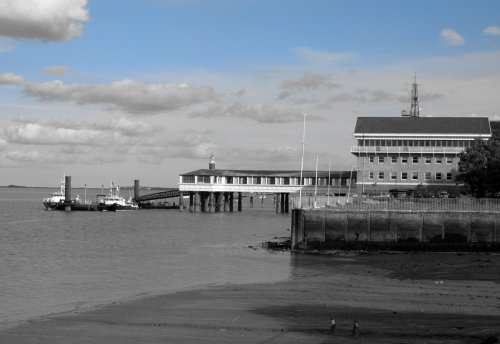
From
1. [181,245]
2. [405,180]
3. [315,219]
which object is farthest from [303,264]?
[405,180]

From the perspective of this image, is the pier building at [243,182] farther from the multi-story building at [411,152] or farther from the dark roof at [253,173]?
the multi-story building at [411,152]

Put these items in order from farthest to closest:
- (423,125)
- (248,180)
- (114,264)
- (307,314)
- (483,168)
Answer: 1. (248,180)
2. (423,125)
3. (483,168)
4. (114,264)
5. (307,314)

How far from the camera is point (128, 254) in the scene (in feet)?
213

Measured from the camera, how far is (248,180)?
14638 cm

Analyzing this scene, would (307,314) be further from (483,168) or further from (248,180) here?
(248,180)

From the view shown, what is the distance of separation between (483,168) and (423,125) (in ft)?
103

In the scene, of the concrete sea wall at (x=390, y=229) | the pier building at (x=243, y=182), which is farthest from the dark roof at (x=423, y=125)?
the concrete sea wall at (x=390, y=229)

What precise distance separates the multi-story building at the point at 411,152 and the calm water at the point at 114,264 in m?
25.7

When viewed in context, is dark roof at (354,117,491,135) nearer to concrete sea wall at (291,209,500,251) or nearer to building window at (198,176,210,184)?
building window at (198,176,210,184)

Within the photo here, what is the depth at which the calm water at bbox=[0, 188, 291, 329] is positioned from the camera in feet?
132

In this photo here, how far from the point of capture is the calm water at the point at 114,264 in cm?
4012

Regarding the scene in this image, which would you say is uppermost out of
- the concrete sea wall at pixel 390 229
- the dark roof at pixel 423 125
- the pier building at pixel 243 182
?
the dark roof at pixel 423 125

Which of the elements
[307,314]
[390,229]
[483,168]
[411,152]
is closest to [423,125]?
[411,152]

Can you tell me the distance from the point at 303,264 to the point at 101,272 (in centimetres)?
1285
